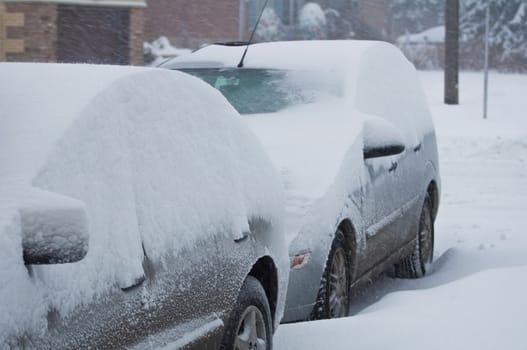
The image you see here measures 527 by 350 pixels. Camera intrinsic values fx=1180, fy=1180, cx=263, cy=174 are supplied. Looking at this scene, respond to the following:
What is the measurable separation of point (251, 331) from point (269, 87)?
3.58 m

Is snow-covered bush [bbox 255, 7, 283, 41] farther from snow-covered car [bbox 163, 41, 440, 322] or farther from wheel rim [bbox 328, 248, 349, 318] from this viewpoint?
wheel rim [bbox 328, 248, 349, 318]

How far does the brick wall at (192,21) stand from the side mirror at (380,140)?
98.3 ft

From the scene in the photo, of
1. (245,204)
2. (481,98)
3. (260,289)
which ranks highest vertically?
(245,204)

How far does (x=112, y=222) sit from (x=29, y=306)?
616mm

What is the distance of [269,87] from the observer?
836cm

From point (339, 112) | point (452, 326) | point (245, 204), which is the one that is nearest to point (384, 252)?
point (339, 112)

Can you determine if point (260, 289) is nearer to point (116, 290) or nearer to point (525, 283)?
point (116, 290)

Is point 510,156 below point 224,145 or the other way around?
A: below

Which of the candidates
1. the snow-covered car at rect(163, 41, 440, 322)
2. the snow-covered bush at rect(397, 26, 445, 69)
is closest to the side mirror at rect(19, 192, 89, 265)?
the snow-covered car at rect(163, 41, 440, 322)

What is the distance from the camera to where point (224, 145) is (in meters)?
5.05

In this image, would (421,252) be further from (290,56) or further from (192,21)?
(192,21)

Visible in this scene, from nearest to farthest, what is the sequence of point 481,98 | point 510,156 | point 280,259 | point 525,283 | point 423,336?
1. point 280,259
2. point 423,336
3. point 525,283
4. point 510,156
5. point 481,98

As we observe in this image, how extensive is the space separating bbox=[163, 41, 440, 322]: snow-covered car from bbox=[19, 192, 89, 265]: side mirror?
10.7 ft

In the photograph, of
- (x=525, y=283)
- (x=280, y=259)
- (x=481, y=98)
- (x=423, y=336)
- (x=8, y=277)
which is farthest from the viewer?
(x=481, y=98)
